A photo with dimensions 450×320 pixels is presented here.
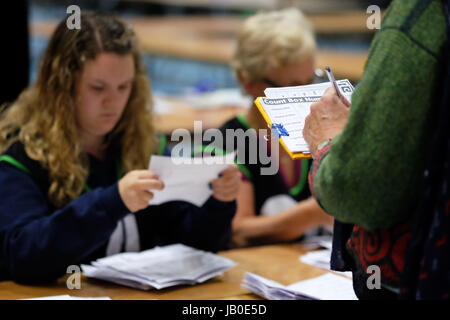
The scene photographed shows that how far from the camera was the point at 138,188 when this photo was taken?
4.90 ft

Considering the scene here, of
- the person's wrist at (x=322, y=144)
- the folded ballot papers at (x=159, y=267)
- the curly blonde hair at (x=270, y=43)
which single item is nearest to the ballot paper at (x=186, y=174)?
the folded ballot papers at (x=159, y=267)

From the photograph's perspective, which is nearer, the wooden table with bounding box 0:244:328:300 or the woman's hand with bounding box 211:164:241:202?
the wooden table with bounding box 0:244:328:300

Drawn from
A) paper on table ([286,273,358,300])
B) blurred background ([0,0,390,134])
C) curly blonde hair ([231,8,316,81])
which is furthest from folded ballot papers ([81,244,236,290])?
curly blonde hair ([231,8,316,81])

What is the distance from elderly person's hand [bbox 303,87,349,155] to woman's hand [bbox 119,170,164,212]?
52cm

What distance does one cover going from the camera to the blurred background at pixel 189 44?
2.46 metres

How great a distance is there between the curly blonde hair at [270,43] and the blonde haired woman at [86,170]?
0.45 metres

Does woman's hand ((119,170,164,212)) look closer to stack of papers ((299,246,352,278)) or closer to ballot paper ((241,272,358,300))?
ballot paper ((241,272,358,300))

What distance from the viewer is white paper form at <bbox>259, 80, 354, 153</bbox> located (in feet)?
3.73

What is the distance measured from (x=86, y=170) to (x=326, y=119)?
89cm

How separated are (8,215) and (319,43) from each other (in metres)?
5.88

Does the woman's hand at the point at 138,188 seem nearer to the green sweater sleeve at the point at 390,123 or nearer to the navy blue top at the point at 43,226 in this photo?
the navy blue top at the point at 43,226

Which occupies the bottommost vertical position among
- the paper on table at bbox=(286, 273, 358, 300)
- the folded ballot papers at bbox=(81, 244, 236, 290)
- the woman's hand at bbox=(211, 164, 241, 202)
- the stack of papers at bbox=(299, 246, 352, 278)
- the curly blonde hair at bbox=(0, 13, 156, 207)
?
the stack of papers at bbox=(299, 246, 352, 278)

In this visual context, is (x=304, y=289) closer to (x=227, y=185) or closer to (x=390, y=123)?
(x=227, y=185)

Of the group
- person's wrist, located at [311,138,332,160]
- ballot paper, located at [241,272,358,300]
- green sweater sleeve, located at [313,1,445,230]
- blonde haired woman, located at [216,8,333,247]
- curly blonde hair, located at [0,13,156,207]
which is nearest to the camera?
green sweater sleeve, located at [313,1,445,230]
